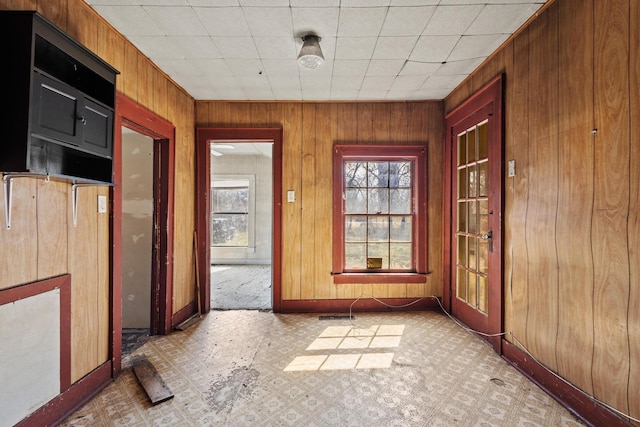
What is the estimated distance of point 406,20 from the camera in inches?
83.1

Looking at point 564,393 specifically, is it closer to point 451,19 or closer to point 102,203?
point 451,19

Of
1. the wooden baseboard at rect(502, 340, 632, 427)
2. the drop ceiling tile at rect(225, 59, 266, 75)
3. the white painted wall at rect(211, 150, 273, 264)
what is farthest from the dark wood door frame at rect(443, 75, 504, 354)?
the white painted wall at rect(211, 150, 273, 264)

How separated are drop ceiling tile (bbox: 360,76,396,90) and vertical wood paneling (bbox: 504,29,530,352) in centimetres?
110

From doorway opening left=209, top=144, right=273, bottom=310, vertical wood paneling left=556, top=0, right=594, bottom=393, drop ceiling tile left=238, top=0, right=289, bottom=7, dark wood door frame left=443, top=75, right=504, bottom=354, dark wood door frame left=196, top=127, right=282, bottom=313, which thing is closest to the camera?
vertical wood paneling left=556, top=0, right=594, bottom=393

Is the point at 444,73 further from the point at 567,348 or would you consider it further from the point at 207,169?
the point at 207,169

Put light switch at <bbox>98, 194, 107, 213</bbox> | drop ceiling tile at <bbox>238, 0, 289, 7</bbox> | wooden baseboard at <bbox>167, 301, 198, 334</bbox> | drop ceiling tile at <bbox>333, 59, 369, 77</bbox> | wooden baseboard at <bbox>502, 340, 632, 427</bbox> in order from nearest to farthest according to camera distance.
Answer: wooden baseboard at <bbox>502, 340, 632, 427</bbox>, drop ceiling tile at <bbox>238, 0, 289, 7</bbox>, light switch at <bbox>98, 194, 107, 213</bbox>, drop ceiling tile at <bbox>333, 59, 369, 77</bbox>, wooden baseboard at <bbox>167, 301, 198, 334</bbox>

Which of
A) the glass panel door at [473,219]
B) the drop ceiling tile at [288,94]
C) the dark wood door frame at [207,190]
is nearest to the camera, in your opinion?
the glass panel door at [473,219]

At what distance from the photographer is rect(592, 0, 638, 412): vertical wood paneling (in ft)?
5.10

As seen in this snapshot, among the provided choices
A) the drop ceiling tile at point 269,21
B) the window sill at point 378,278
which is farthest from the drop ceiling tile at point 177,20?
the window sill at point 378,278

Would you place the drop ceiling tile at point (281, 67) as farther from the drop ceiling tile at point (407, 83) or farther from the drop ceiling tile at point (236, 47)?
the drop ceiling tile at point (407, 83)

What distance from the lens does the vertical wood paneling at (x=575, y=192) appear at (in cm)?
175

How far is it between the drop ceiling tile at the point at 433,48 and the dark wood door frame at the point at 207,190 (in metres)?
1.78

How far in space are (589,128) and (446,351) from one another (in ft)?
6.69

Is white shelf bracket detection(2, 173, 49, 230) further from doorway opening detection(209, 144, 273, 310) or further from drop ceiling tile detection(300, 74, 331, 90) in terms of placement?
doorway opening detection(209, 144, 273, 310)
